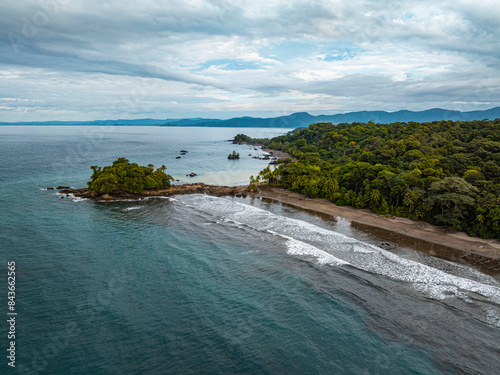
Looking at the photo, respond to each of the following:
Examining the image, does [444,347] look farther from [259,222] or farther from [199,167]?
[199,167]

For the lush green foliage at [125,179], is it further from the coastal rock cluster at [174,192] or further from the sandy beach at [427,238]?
the sandy beach at [427,238]

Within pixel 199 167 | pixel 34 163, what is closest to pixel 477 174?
pixel 199 167

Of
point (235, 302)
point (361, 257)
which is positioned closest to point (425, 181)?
point (361, 257)

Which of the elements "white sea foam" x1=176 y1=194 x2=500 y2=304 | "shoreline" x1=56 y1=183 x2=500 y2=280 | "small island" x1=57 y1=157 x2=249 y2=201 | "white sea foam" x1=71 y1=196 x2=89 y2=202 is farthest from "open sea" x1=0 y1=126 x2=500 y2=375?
"small island" x1=57 y1=157 x2=249 y2=201

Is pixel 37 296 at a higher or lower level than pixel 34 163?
lower

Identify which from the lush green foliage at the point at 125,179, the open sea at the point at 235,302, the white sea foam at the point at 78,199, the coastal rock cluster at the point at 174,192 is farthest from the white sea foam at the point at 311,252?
the white sea foam at the point at 78,199
